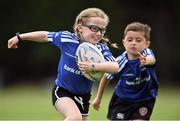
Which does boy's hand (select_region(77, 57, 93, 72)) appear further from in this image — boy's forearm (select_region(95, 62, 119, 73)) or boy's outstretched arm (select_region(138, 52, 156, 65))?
boy's outstretched arm (select_region(138, 52, 156, 65))

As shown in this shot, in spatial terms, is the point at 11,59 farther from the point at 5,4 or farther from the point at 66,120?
the point at 66,120

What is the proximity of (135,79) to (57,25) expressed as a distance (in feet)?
76.8

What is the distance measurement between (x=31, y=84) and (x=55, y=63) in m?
2.20

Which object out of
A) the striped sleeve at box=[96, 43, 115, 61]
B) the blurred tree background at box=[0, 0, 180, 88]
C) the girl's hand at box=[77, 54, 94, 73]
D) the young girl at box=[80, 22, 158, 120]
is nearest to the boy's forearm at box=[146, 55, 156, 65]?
the young girl at box=[80, 22, 158, 120]

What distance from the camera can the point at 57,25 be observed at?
32.7m

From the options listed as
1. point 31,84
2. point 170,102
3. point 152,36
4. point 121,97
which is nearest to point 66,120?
point 121,97

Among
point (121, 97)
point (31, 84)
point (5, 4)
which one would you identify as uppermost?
point (121, 97)

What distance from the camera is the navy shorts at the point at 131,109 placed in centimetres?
945

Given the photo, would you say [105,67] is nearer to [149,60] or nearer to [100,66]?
[100,66]

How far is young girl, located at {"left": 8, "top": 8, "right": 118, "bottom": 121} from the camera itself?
8805mm

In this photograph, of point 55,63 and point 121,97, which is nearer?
point 121,97

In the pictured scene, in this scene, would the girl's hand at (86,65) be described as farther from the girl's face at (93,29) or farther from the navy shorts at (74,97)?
the navy shorts at (74,97)

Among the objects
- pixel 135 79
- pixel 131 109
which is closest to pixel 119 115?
pixel 131 109

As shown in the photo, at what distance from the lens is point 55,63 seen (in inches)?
1248
